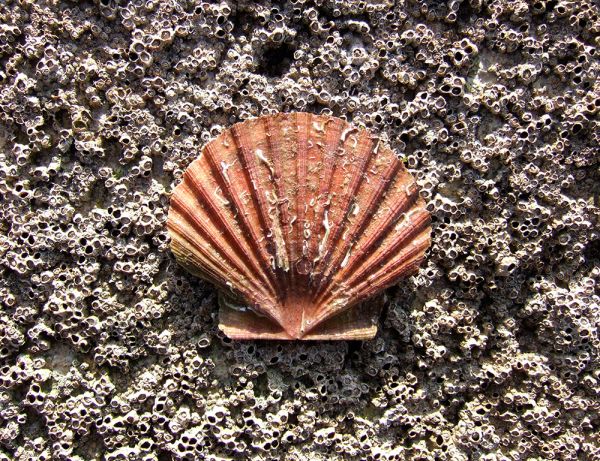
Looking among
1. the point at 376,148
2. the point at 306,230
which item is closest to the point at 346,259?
the point at 306,230

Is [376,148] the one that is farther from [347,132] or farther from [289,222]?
[289,222]

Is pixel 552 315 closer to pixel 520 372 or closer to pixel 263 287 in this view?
pixel 520 372

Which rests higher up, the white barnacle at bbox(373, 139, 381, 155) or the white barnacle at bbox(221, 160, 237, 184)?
the white barnacle at bbox(373, 139, 381, 155)

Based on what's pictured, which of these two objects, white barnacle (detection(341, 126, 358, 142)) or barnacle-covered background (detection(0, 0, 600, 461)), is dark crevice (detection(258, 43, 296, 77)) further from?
white barnacle (detection(341, 126, 358, 142))

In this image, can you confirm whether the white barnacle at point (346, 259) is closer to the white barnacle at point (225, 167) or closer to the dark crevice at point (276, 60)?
the white barnacle at point (225, 167)

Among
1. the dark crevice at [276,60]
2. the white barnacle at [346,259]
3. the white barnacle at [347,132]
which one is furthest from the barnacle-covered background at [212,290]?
the white barnacle at [346,259]

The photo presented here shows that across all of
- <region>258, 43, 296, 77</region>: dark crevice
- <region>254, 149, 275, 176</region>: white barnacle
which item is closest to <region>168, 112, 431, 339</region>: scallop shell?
<region>254, 149, 275, 176</region>: white barnacle

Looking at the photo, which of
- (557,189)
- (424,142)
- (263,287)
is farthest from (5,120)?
(557,189)
